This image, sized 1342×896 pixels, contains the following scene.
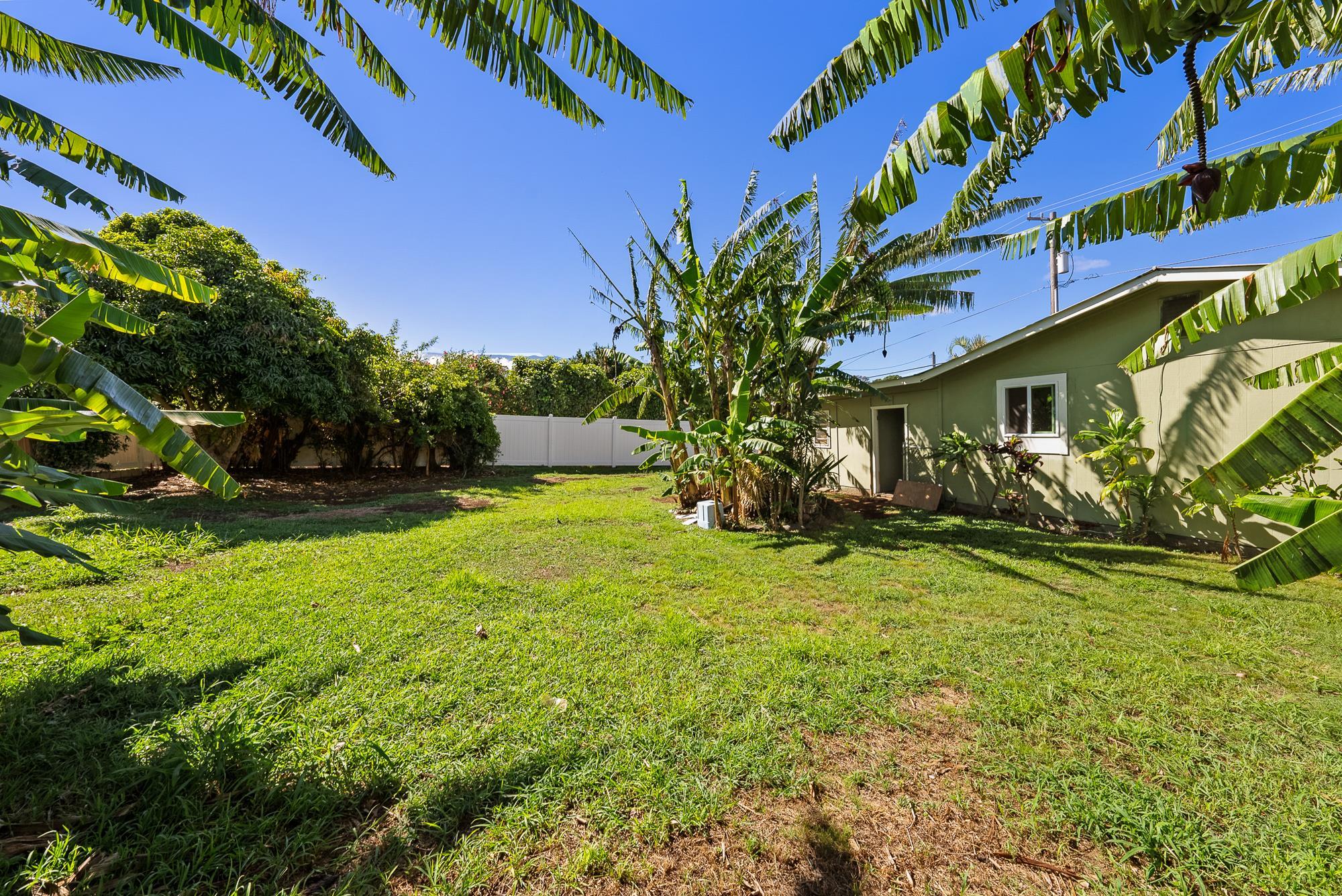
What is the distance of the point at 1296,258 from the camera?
246 centimetres

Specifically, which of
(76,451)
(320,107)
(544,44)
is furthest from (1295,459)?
(76,451)

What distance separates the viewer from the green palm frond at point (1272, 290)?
2295 mm

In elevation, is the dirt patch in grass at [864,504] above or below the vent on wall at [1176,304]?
below

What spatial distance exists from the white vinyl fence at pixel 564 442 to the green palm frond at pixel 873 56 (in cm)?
1497

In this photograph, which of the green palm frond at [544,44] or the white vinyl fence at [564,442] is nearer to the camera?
the green palm frond at [544,44]

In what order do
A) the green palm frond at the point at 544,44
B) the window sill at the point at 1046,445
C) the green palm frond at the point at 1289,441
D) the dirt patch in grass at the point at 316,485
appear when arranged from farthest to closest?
the dirt patch in grass at the point at 316,485 < the window sill at the point at 1046,445 < the green palm frond at the point at 544,44 < the green palm frond at the point at 1289,441

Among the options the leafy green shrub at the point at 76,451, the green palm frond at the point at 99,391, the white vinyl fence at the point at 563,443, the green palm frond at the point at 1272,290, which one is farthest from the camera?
the white vinyl fence at the point at 563,443

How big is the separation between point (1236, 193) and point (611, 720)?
4264 mm

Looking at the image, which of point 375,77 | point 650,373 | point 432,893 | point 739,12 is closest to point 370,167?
point 375,77

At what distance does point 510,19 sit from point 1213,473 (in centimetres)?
438

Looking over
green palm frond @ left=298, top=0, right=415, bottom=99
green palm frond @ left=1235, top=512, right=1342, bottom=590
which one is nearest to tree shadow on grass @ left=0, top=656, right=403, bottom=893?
green palm frond @ left=1235, top=512, right=1342, bottom=590

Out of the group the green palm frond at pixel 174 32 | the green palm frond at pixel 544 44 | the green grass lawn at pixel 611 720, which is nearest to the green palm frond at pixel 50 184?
the green palm frond at pixel 174 32

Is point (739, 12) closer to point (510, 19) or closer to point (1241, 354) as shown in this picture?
point (510, 19)

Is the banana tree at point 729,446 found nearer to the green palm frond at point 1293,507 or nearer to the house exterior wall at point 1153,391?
the house exterior wall at point 1153,391
